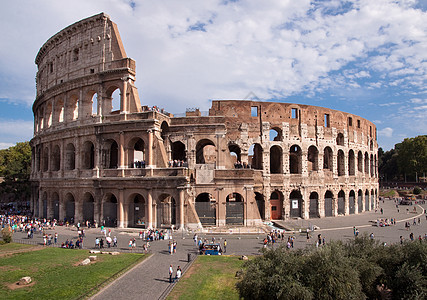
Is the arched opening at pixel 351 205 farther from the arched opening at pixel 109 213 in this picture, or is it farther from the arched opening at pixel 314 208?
the arched opening at pixel 109 213

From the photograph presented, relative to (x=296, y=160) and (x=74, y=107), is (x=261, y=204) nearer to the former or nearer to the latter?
(x=296, y=160)

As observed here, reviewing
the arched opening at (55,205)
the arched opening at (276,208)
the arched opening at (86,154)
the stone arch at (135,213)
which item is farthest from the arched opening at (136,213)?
the arched opening at (276,208)

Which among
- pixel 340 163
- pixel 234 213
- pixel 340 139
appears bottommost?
pixel 234 213

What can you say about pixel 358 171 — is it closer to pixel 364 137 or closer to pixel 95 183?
pixel 364 137

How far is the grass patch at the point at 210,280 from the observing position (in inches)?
556

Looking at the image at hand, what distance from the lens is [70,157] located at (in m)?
33.6

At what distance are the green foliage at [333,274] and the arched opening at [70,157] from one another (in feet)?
89.6

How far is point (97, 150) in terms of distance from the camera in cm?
3033

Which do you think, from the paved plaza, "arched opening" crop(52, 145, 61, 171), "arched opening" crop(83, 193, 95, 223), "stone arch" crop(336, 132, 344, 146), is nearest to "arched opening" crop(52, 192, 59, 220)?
"arched opening" crop(52, 145, 61, 171)

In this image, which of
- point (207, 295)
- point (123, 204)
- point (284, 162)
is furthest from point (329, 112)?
point (207, 295)

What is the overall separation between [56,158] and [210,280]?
27.5 m

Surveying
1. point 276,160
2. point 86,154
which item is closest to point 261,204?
point 276,160

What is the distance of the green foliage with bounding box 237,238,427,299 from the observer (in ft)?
36.0

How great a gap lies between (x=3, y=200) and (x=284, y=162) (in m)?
47.5
